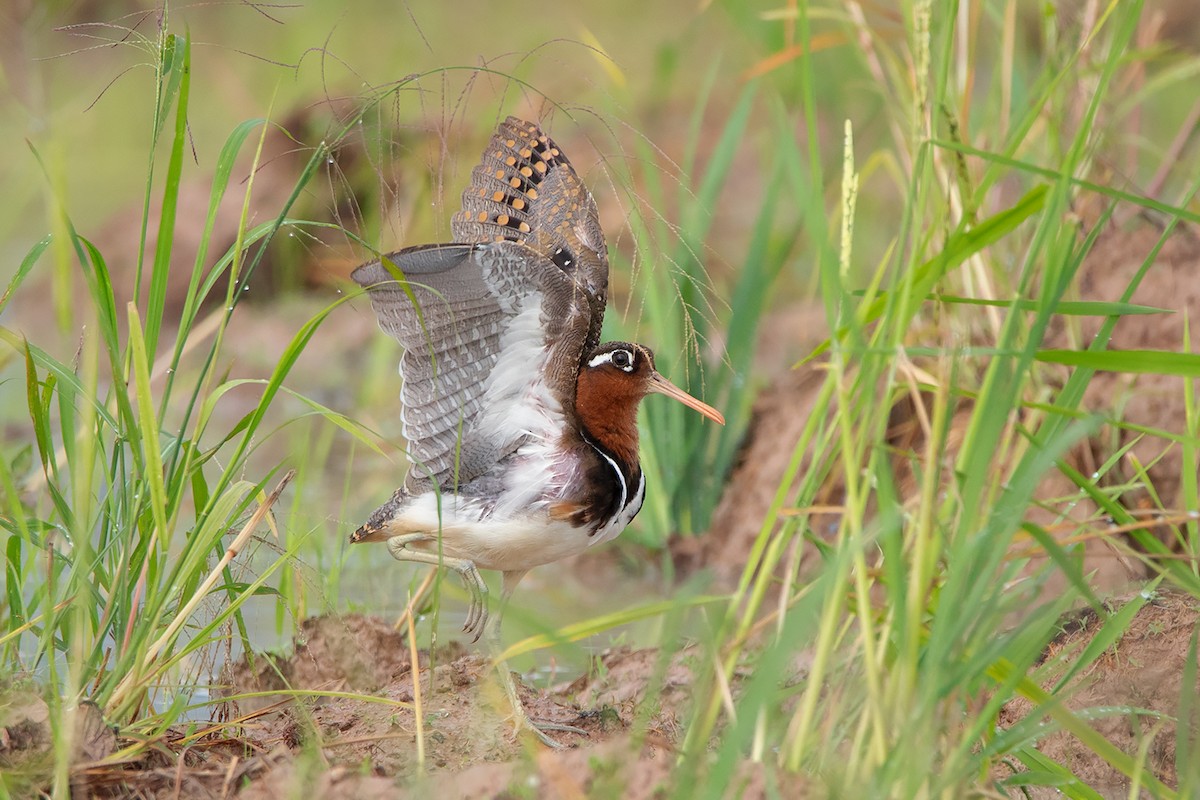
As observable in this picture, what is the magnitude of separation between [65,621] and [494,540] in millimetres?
1049

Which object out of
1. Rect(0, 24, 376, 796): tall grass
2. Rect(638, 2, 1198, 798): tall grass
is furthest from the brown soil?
Rect(0, 24, 376, 796): tall grass

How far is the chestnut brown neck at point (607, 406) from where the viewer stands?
140 inches

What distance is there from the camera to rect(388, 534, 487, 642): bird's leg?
3482 millimetres

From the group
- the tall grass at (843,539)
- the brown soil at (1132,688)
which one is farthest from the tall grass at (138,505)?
the brown soil at (1132,688)

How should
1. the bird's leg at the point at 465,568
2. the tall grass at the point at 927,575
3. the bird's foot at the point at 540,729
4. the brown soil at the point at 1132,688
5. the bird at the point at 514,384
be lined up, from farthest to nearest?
the bird's leg at the point at 465,568 < the bird at the point at 514,384 < the bird's foot at the point at 540,729 < the brown soil at the point at 1132,688 < the tall grass at the point at 927,575

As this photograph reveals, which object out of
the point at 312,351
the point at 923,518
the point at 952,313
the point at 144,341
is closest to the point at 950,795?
the point at 923,518

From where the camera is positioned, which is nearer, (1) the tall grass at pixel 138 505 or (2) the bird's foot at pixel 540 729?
(1) the tall grass at pixel 138 505

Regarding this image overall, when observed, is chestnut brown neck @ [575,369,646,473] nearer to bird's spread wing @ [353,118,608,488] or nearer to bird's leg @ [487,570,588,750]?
bird's spread wing @ [353,118,608,488]

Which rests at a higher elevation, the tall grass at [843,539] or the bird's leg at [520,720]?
the tall grass at [843,539]

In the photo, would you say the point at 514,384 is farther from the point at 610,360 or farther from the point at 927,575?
the point at 927,575

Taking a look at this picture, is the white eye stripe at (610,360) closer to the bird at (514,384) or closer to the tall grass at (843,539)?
the bird at (514,384)

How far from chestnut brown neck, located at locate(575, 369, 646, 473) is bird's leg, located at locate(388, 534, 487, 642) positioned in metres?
0.45

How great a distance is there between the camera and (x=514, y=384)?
3.39 metres

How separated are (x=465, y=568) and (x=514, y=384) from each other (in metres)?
0.48
